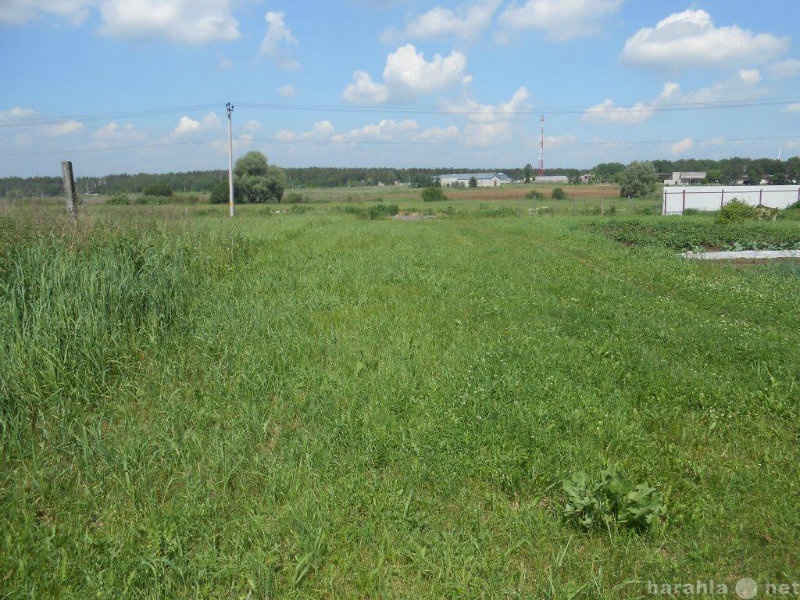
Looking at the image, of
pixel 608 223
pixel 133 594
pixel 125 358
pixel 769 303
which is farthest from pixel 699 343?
pixel 608 223

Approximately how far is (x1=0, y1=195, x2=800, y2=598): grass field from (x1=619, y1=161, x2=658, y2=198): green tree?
201 feet

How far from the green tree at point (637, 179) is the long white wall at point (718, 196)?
68.7 feet

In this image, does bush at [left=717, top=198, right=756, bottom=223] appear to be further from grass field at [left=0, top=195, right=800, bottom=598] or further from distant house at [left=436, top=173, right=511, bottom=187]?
distant house at [left=436, top=173, right=511, bottom=187]

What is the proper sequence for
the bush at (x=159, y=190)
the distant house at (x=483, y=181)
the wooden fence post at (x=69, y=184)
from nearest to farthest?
the wooden fence post at (x=69, y=184), the bush at (x=159, y=190), the distant house at (x=483, y=181)

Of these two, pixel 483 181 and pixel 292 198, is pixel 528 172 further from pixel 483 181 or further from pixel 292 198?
pixel 292 198

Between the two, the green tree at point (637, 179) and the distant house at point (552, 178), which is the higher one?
the distant house at point (552, 178)

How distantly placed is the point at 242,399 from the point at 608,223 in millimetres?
22837

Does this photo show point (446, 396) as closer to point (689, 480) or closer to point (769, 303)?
point (689, 480)

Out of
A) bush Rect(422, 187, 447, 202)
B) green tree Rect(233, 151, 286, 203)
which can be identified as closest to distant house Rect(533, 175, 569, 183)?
bush Rect(422, 187, 447, 202)

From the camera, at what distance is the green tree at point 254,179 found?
214 ft

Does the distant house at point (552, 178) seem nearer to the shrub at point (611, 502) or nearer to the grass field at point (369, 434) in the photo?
the grass field at point (369, 434)

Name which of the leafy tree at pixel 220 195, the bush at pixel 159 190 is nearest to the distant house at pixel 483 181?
the leafy tree at pixel 220 195

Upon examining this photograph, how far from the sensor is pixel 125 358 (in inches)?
231

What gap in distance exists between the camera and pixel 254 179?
65188 mm
